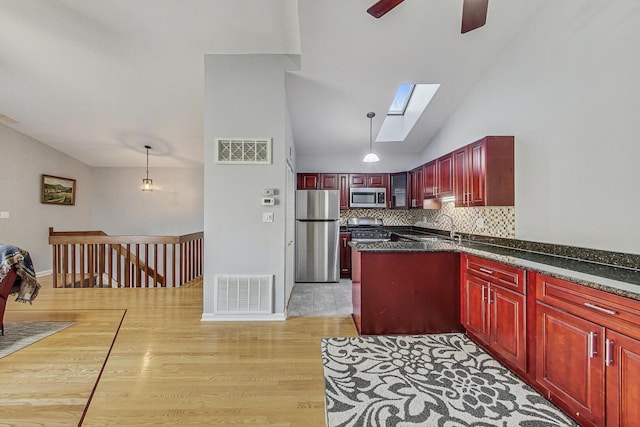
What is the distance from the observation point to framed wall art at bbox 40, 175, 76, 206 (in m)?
5.73

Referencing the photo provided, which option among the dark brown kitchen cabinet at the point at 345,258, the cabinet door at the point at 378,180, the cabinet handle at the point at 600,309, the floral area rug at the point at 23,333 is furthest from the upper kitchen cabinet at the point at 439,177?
the floral area rug at the point at 23,333

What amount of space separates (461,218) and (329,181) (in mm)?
2531

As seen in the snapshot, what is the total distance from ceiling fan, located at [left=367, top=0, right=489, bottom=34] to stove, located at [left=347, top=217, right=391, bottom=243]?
3.72 m

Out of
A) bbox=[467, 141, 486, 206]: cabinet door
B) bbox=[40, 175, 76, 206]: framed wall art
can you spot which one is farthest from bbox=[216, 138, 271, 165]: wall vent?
bbox=[40, 175, 76, 206]: framed wall art

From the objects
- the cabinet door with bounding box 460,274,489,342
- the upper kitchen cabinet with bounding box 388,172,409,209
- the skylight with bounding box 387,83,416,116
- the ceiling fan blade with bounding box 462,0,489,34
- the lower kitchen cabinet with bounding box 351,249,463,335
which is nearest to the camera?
the ceiling fan blade with bounding box 462,0,489,34

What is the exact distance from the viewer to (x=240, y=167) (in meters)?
3.26

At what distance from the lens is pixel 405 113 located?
4988 mm

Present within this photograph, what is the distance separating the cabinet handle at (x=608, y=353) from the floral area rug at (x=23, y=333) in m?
4.34

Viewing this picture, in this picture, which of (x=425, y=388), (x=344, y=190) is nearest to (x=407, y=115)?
(x=344, y=190)

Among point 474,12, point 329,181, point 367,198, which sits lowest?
point 367,198

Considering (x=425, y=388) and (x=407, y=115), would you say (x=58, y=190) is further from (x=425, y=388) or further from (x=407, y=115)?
(x=425, y=388)

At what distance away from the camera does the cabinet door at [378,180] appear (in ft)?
18.6

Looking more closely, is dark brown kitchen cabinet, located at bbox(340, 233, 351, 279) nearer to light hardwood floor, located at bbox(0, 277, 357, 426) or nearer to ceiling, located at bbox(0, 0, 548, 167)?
ceiling, located at bbox(0, 0, 548, 167)

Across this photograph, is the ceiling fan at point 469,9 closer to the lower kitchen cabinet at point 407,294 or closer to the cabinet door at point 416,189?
the lower kitchen cabinet at point 407,294
